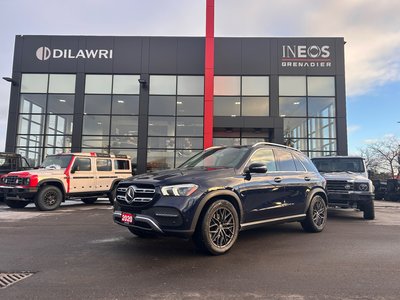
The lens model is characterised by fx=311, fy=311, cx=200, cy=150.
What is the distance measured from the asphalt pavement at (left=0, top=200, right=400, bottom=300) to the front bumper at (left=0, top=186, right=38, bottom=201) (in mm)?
3165

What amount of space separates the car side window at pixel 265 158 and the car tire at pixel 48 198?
7651 mm

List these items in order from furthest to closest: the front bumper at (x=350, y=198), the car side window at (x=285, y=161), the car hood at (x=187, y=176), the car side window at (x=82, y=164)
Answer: the car side window at (x=82, y=164) < the front bumper at (x=350, y=198) < the car side window at (x=285, y=161) < the car hood at (x=187, y=176)

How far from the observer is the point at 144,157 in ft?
64.1

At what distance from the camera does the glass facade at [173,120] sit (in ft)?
64.4

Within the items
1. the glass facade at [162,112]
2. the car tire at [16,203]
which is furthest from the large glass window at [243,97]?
the car tire at [16,203]

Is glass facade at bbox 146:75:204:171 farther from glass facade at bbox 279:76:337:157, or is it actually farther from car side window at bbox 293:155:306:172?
car side window at bbox 293:155:306:172

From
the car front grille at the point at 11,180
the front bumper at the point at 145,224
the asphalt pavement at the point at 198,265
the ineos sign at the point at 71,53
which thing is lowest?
the asphalt pavement at the point at 198,265

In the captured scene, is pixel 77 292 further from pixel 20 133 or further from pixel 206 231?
pixel 20 133

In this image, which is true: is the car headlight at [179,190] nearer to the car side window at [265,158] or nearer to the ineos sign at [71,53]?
the car side window at [265,158]

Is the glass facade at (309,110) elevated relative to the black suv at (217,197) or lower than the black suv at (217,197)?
elevated

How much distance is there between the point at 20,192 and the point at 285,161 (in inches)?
327

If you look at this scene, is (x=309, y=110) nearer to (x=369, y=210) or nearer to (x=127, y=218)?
(x=369, y=210)

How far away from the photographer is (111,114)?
65.9ft

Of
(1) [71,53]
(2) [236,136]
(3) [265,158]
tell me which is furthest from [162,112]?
(3) [265,158]
